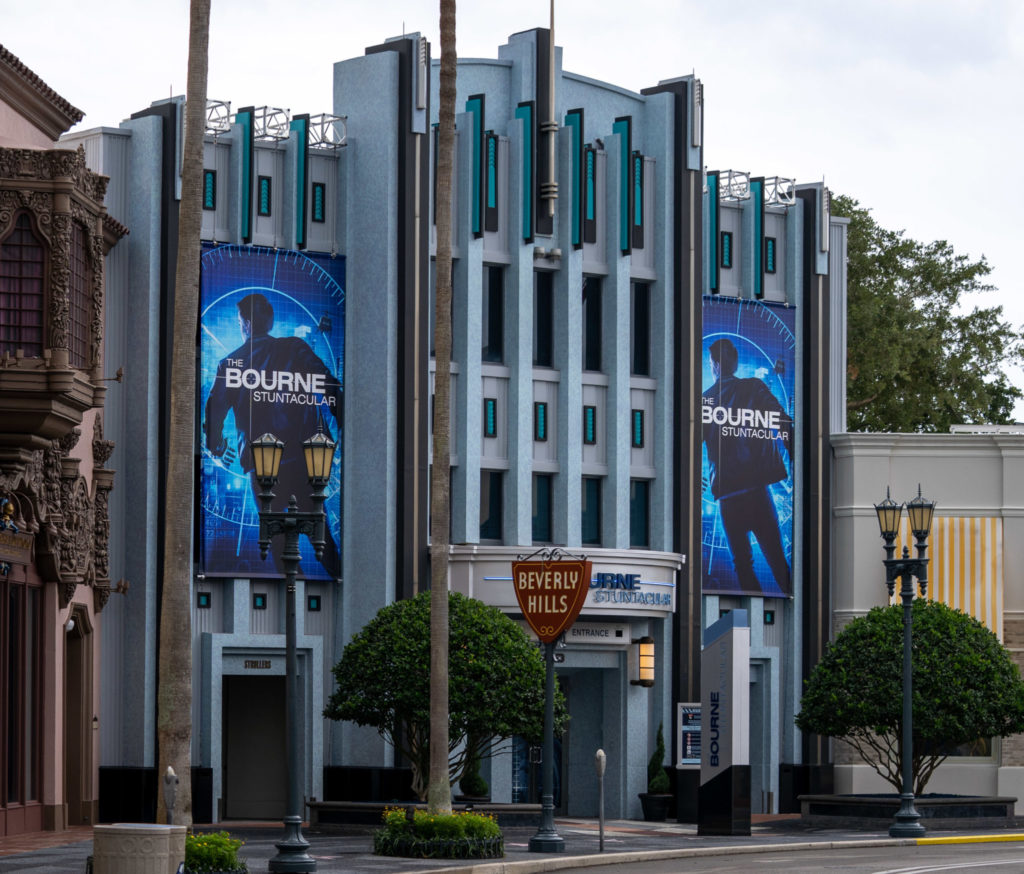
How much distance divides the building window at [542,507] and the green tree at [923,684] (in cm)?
693

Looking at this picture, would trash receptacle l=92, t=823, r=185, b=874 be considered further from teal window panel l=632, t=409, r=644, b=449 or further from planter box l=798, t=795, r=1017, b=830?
teal window panel l=632, t=409, r=644, b=449

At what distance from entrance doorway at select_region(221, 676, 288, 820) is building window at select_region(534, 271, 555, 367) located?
31.5ft

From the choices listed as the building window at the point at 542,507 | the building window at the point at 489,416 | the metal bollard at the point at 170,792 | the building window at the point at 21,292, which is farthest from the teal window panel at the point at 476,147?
the metal bollard at the point at 170,792

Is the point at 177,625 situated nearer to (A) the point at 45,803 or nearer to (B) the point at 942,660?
(A) the point at 45,803

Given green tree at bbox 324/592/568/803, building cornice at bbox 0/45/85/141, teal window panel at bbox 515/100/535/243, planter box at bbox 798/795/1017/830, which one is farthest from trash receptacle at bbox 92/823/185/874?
teal window panel at bbox 515/100/535/243

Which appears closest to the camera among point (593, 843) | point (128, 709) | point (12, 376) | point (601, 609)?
point (12, 376)

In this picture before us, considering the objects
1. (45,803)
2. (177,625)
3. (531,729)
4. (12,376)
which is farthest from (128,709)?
(177,625)

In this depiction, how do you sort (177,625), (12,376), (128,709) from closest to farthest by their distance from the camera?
1. (177,625)
2. (12,376)
3. (128,709)

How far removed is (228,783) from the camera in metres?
45.2

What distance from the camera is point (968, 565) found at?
160 ft

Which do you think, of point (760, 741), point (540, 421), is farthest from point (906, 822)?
point (540, 421)

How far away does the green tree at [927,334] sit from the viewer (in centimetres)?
6700

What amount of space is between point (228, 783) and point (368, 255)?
1244 cm

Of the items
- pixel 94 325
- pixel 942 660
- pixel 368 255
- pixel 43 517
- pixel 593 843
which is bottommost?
pixel 593 843
